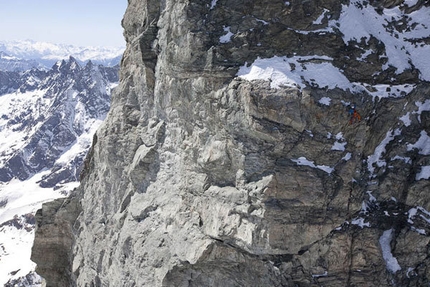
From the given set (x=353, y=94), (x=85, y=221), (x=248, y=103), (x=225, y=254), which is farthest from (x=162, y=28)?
(x=85, y=221)

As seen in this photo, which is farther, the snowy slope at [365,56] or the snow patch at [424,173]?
the snow patch at [424,173]

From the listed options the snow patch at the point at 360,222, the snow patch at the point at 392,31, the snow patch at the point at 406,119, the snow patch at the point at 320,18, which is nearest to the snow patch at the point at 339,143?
the snow patch at the point at 360,222

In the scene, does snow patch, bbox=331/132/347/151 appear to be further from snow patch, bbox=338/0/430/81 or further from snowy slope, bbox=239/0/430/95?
snow patch, bbox=338/0/430/81

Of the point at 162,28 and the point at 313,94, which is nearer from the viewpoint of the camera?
the point at 313,94

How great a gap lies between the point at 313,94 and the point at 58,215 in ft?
95.2

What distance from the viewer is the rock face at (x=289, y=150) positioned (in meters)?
20.9

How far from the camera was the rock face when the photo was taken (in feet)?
68.5

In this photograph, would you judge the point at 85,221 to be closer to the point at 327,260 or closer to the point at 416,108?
the point at 327,260

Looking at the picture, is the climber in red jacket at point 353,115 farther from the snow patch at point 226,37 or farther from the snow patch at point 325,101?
the snow patch at point 226,37

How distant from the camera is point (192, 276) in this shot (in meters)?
23.7

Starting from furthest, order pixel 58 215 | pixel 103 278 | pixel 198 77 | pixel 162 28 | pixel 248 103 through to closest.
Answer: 1. pixel 58 215
2. pixel 103 278
3. pixel 162 28
4. pixel 198 77
5. pixel 248 103

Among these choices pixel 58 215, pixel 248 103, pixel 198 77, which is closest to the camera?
pixel 248 103

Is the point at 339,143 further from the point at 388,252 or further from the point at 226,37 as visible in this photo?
the point at 226,37

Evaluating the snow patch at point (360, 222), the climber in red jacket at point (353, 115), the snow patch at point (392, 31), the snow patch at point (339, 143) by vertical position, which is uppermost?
the snow patch at point (392, 31)
